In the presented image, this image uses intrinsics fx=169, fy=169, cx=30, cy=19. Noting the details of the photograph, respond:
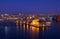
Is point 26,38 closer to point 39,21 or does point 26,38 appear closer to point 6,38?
point 6,38

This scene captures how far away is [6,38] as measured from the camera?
745 cm

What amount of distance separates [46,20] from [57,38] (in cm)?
765

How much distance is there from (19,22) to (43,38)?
9266 millimetres

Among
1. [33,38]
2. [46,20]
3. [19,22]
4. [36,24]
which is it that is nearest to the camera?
[33,38]

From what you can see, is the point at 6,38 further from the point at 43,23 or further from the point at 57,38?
the point at 43,23

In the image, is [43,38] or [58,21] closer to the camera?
[43,38]

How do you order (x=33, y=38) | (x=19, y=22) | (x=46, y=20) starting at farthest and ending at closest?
(x=19, y=22), (x=46, y=20), (x=33, y=38)

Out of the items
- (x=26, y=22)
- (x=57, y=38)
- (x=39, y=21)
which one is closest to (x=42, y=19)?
(x=39, y=21)

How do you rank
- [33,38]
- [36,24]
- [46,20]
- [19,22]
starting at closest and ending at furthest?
[33,38] → [36,24] → [46,20] → [19,22]

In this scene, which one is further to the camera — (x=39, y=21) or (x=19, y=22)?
(x=19, y=22)

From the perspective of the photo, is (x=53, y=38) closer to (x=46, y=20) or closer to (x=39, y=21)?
(x=39, y=21)

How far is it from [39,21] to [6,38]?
23.0 ft

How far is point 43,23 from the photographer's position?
45.2 feet

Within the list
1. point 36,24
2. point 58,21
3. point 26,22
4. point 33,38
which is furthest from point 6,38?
point 58,21
